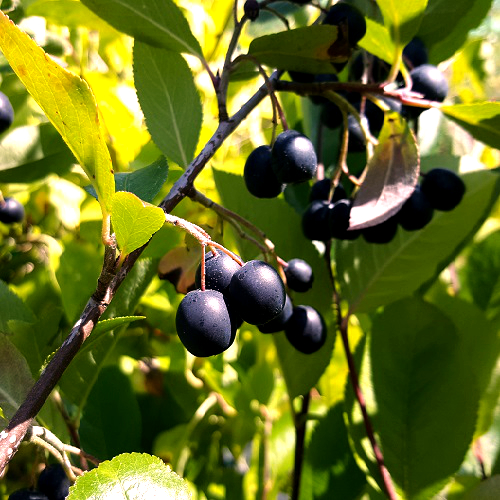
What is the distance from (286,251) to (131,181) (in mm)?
439

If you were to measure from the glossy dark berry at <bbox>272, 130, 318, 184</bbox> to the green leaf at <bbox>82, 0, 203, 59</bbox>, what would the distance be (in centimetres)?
24

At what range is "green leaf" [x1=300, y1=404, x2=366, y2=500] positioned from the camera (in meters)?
1.17

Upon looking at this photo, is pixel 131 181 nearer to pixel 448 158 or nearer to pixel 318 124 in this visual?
pixel 318 124

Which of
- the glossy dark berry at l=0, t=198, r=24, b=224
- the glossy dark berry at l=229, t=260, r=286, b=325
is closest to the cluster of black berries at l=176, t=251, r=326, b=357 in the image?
the glossy dark berry at l=229, t=260, r=286, b=325

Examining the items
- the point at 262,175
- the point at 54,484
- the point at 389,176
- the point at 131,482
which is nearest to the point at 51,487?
the point at 54,484

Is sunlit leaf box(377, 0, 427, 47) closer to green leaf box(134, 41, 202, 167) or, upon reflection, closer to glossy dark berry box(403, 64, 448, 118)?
glossy dark berry box(403, 64, 448, 118)

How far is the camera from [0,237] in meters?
1.67

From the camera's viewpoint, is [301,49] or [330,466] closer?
[301,49]

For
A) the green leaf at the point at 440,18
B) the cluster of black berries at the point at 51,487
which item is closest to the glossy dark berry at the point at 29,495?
the cluster of black berries at the point at 51,487

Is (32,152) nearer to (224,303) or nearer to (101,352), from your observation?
(101,352)

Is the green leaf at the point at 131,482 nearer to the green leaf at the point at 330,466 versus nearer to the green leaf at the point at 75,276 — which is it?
the green leaf at the point at 75,276

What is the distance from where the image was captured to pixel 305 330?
3.01 feet

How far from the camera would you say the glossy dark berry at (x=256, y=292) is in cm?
68

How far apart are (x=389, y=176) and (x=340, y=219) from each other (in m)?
0.12
